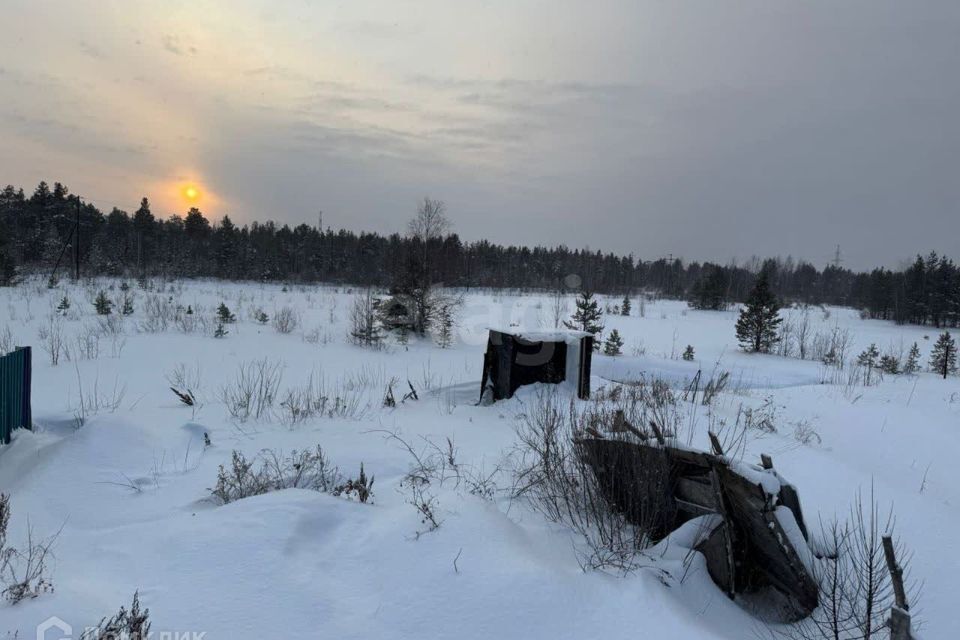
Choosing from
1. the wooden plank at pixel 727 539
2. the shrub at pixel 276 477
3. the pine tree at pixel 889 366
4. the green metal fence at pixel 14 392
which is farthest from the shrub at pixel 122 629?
the pine tree at pixel 889 366

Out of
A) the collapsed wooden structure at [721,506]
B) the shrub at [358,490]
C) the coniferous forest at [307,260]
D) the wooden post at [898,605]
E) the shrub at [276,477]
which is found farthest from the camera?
the coniferous forest at [307,260]

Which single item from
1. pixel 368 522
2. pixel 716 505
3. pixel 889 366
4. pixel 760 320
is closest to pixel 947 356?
pixel 889 366

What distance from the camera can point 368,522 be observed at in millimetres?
3467

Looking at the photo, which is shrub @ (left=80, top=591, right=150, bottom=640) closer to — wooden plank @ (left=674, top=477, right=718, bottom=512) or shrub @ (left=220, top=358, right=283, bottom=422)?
wooden plank @ (left=674, top=477, right=718, bottom=512)

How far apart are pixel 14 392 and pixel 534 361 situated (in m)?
6.00

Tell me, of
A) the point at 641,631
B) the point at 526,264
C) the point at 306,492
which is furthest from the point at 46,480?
the point at 526,264

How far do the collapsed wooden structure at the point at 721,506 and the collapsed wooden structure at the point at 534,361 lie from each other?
334cm

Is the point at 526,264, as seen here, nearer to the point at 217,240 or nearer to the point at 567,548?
the point at 217,240

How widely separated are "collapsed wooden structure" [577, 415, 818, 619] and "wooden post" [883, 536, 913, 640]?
0.74 meters

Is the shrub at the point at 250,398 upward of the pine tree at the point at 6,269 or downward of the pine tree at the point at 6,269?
downward

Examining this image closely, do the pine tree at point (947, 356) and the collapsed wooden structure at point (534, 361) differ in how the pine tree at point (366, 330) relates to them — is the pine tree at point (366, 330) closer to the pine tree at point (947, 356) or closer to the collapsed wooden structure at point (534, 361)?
the collapsed wooden structure at point (534, 361)

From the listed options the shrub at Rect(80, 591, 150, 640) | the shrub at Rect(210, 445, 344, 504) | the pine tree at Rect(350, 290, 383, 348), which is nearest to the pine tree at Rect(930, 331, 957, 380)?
the pine tree at Rect(350, 290, 383, 348)

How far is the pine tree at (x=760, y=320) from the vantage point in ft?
61.5

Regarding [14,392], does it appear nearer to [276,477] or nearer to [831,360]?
[276,477]
